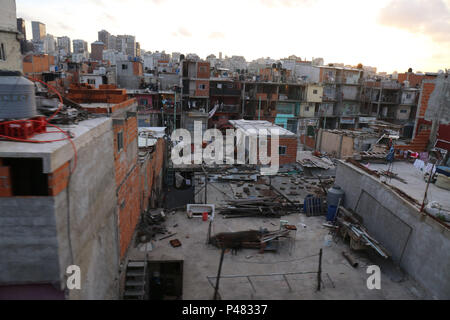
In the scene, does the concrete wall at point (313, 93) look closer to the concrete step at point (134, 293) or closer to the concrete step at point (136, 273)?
the concrete step at point (136, 273)

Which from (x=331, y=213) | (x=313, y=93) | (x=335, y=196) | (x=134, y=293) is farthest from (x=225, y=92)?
(x=134, y=293)

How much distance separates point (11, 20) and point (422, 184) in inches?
1135

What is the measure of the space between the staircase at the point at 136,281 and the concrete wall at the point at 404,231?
32.4 feet

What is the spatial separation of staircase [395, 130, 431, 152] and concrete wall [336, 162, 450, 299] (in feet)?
18.9

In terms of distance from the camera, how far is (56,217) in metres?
5.40

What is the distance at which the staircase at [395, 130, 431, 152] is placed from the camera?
779 inches

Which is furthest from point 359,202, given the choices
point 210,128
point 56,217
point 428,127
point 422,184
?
point 210,128

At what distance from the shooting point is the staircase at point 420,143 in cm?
1980

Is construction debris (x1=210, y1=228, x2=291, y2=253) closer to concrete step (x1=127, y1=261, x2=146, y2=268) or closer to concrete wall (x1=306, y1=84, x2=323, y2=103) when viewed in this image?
concrete step (x1=127, y1=261, x2=146, y2=268)

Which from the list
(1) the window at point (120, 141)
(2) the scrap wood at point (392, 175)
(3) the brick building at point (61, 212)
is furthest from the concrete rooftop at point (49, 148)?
(2) the scrap wood at point (392, 175)

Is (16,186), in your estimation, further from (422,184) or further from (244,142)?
(244,142)

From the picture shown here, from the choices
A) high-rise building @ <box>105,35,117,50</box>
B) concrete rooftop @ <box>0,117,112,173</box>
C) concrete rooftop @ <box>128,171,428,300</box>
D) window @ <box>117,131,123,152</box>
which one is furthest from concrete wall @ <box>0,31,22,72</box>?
high-rise building @ <box>105,35,117,50</box>

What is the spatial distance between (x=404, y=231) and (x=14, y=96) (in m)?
13.7

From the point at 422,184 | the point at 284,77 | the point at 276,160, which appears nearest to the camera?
the point at 422,184
